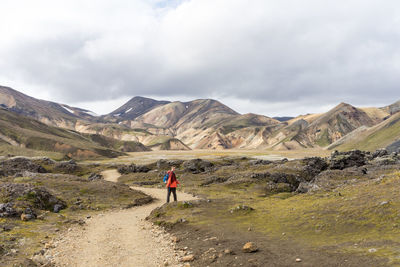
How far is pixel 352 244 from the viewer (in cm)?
1296

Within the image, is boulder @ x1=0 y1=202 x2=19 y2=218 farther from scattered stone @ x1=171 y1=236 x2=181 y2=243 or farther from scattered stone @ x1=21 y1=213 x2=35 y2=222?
scattered stone @ x1=171 y1=236 x2=181 y2=243

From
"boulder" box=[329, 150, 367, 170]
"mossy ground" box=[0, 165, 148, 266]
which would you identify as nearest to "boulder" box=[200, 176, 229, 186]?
"mossy ground" box=[0, 165, 148, 266]

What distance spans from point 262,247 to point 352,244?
4.33m

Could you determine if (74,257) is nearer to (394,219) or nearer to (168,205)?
(168,205)

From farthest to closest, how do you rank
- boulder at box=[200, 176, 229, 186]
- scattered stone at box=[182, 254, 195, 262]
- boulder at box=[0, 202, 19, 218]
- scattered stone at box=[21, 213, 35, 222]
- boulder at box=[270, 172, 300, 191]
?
boulder at box=[200, 176, 229, 186], boulder at box=[270, 172, 300, 191], scattered stone at box=[21, 213, 35, 222], boulder at box=[0, 202, 19, 218], scattered stone at box=[182, 254, 195, 262]

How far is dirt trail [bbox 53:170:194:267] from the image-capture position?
15484 millimetres

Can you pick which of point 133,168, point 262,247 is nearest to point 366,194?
point 262,247

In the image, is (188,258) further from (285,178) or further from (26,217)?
(285,178)

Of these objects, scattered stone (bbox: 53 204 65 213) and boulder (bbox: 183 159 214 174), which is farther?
boulder (bbox: 183 159 214 174)

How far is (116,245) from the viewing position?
18469mm

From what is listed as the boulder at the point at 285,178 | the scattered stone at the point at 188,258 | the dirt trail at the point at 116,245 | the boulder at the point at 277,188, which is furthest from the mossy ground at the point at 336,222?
the boulder at the point at 285,178

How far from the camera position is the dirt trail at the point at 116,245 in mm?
15484

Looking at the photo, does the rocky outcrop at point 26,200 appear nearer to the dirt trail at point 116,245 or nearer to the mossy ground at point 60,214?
the mossy ground at point 60,214

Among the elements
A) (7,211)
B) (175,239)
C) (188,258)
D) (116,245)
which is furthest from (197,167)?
(188,258)
